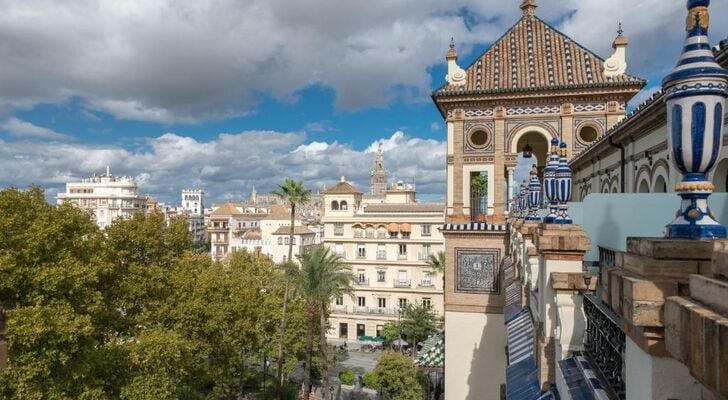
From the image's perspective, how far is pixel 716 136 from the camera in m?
2.21

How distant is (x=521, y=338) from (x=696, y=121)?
4.51 meters

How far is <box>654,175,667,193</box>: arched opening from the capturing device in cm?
898

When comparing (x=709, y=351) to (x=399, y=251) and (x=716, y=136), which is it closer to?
(x=716, y=136)

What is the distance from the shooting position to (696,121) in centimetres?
223

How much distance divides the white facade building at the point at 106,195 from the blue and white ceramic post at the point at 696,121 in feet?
269

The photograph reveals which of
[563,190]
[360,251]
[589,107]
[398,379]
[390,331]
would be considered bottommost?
[390,331]

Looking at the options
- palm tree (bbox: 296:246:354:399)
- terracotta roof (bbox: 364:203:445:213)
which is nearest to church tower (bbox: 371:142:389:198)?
terracotta roof (bbox: 364:203:445:213)

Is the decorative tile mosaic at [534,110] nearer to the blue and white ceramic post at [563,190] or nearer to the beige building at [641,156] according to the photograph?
the beige building at [641,156]

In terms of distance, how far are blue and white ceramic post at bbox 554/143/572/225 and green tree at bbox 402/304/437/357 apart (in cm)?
3021

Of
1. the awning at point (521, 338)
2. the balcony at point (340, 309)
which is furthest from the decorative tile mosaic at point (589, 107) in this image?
the balcony at point (340, 309)

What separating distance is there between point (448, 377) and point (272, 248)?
4023 cm

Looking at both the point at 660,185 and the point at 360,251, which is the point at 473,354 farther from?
the point at 360,251

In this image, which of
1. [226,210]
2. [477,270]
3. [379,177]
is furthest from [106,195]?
[477,270]

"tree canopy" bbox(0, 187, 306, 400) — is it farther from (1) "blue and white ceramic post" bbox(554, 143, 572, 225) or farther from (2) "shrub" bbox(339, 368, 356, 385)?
(2) "shrub" bbox(339, 368, 356, 385)
